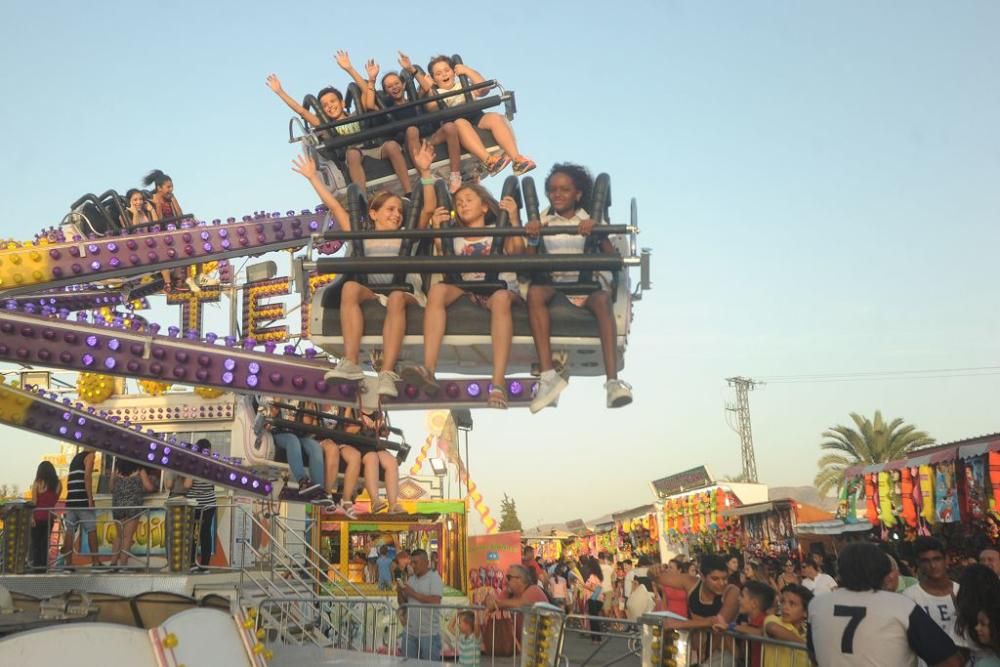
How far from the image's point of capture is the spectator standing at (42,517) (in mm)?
11648

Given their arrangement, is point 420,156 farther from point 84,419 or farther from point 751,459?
point 751,459

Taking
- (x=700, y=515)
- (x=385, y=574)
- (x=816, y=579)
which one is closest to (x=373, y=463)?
(x=385, y=574)

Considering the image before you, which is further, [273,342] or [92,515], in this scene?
[92,515]

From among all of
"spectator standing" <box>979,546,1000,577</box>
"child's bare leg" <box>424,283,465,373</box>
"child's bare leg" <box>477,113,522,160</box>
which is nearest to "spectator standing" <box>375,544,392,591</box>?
"child's bare leg" <box>477,113,522,160</box>

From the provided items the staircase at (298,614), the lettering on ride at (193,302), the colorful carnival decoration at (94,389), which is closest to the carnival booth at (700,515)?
the lettering on ride at (193,302)

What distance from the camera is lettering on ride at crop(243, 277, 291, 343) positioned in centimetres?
1858

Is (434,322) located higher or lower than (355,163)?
lower

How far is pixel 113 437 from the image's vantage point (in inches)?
446

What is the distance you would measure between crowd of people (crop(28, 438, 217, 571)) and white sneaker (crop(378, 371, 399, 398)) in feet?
19.3

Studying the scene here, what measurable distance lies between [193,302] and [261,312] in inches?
→ 48.8

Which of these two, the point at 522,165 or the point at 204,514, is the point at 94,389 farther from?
the point at 522,165

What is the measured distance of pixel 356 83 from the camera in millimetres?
9875

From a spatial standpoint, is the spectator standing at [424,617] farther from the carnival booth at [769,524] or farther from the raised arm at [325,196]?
the carnival booth at [769,524]

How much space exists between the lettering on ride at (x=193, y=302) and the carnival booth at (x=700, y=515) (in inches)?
648
